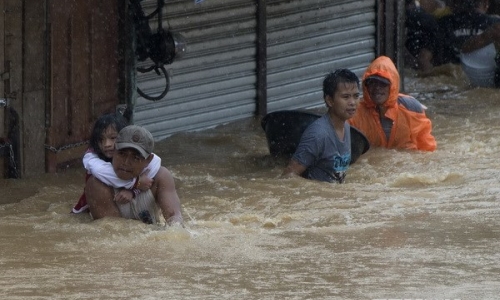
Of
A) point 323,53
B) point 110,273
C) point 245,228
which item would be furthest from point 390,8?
point 110,273

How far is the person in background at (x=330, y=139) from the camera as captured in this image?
8391 mm

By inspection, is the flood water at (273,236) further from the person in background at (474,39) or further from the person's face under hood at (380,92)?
the person in background at (474,39)

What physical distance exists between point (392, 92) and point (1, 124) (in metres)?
3.14

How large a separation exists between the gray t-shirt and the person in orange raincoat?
975 millimetres

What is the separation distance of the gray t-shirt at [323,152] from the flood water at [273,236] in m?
0.14

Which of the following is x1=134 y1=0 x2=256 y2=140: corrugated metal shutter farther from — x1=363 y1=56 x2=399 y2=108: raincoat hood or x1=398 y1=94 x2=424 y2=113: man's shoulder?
x1=398 y1=94 x2=424 y2=113: man's shoulder

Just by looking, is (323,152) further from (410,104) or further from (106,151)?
(106,151)

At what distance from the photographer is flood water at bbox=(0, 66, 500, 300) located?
5.83m

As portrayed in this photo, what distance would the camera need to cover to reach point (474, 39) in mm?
14289

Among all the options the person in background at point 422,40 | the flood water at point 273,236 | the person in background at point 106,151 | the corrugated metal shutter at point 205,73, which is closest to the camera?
the flood water at point 273,236

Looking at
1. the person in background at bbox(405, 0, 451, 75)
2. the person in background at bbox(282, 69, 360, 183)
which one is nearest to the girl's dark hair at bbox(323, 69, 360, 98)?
the person in background at bbox(282, 69, 360, 183)

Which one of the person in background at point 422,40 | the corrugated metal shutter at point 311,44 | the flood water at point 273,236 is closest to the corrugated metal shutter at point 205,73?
the corrugated metal shutter at point 311,44

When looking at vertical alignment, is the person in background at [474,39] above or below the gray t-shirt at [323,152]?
below

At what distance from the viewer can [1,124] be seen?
338 inches
